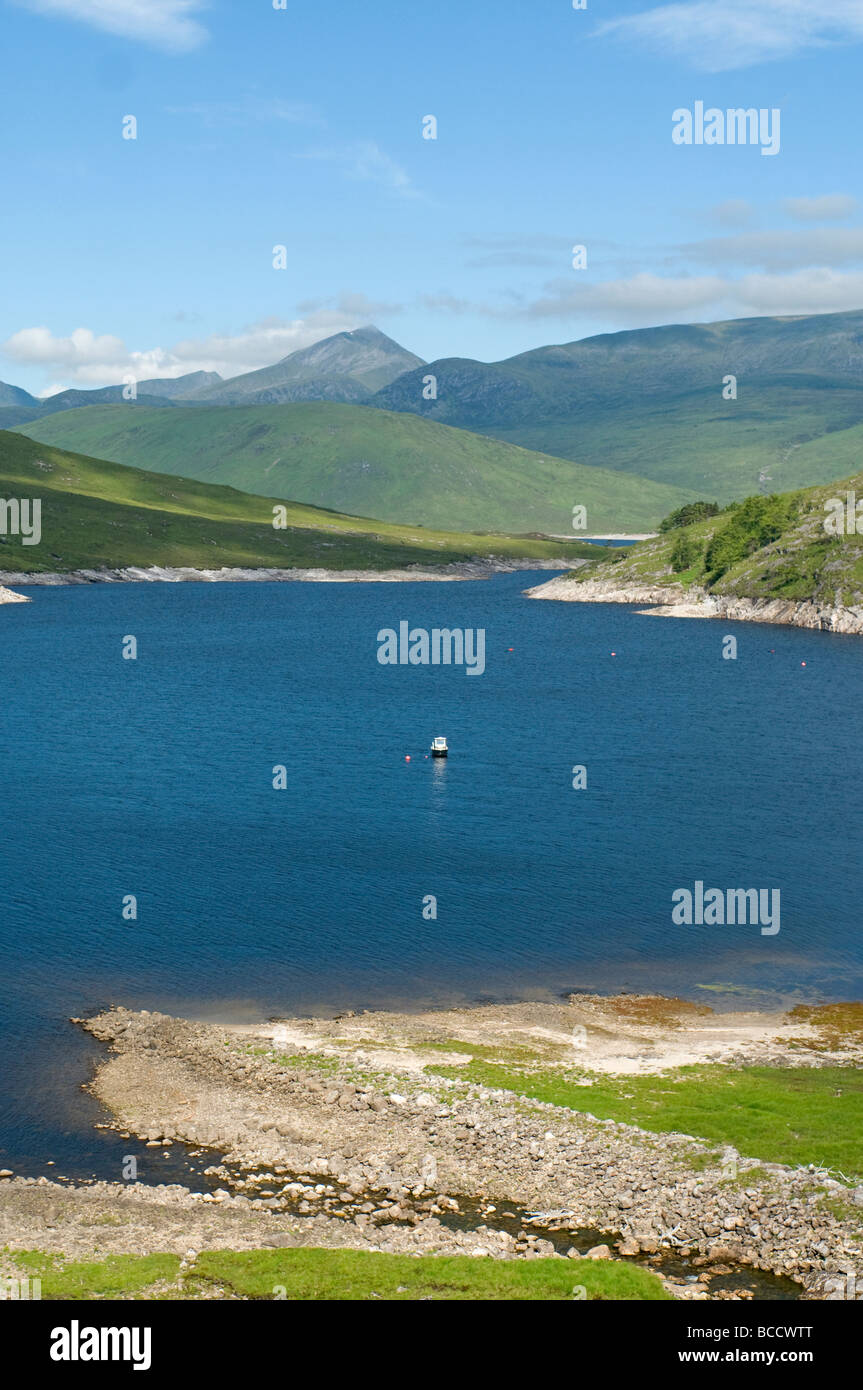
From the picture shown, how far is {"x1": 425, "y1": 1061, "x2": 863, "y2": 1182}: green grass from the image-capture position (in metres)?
44.8

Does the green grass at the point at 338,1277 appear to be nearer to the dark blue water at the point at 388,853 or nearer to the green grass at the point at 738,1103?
the green grass at the point at 738,1103

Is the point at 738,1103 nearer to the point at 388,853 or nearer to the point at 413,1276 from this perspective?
the point at 413,1276

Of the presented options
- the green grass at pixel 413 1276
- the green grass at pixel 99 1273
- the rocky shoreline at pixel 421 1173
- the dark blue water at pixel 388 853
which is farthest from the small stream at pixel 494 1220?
the dark blue water at pixel 388 853

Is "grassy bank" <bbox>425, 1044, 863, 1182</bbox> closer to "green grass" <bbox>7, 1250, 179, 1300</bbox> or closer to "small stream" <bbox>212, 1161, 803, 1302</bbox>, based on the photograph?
"small stream" <bbox>212, 1161, 803, 1302</bbox>

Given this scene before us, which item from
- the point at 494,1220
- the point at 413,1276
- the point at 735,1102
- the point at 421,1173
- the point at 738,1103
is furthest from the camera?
the point at 735,1102

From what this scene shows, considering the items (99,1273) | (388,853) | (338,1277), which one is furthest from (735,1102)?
(388,853)

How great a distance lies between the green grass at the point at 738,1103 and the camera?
44.8 metres

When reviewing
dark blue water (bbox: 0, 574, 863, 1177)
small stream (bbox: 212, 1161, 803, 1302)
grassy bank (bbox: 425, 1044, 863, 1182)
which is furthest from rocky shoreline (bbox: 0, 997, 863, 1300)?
dark blue water (bbox: 0, 574, 863, 1177)

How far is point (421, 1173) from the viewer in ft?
145

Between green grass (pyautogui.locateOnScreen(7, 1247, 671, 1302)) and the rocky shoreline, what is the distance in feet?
3.77

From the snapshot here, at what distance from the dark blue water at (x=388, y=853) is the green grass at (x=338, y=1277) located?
459 inches

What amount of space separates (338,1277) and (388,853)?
A: 170 feet
